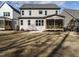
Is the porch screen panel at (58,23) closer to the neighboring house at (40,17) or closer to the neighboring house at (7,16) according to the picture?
the neighboring house at (40,17)

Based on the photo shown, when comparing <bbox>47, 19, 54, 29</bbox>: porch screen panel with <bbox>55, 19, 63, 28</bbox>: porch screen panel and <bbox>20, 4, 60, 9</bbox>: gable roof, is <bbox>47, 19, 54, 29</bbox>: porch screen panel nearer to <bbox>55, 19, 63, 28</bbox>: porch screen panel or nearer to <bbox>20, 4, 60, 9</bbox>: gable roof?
<bbox>55, 19, 63, 28</bbox>: porch screen panel

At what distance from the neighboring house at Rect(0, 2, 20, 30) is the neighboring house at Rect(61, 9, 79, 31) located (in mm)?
4668

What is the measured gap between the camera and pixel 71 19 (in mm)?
20672

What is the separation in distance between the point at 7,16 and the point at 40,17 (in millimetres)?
3773

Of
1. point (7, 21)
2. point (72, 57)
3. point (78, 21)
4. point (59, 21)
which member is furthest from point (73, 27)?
point (72, 57)

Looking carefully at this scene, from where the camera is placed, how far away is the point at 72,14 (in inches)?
848

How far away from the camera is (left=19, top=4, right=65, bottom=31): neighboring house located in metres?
21.2

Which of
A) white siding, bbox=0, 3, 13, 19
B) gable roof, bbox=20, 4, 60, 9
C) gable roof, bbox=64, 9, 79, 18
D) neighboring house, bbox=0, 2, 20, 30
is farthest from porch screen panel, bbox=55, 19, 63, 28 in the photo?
white siding, bbox=0, 3, 13, 19

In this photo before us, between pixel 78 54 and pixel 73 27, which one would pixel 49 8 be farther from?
pixel 78 54

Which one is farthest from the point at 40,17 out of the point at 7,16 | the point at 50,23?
the point at 7,16

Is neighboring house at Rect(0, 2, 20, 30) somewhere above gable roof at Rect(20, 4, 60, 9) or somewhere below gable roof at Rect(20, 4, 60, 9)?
below

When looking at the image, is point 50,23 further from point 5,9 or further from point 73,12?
point 5,9

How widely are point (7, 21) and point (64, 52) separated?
10338 millimetres

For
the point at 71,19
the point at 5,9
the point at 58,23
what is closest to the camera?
the point at 71,19
